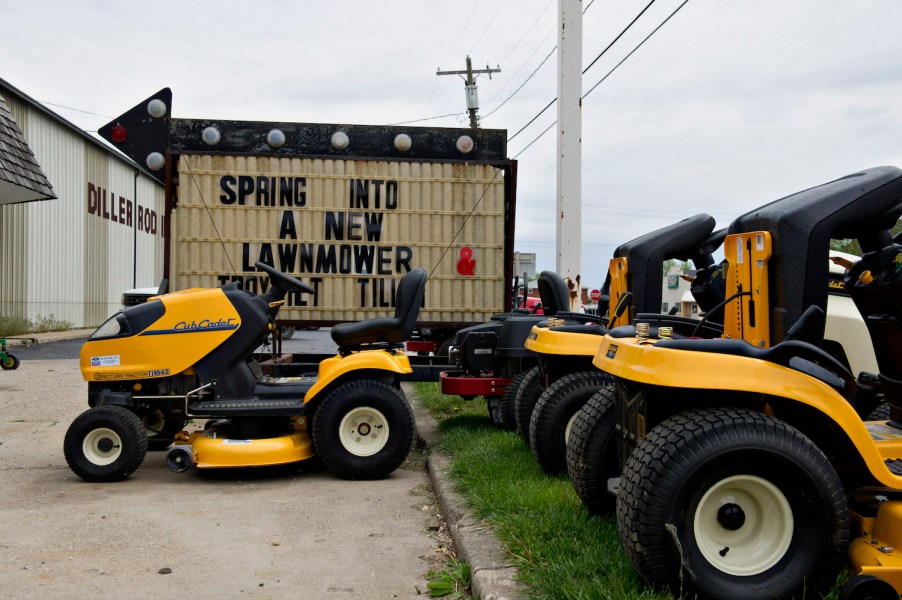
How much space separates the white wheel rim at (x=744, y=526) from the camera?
319 centimetres

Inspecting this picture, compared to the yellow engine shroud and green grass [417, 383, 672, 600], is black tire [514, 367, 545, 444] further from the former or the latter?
the yellow engine shroud

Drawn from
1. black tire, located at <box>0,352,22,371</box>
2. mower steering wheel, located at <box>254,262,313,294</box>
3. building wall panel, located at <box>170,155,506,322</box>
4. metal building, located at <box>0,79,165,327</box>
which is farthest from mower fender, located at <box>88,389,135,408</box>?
metal building, located at <box>0,79,165,327</box>

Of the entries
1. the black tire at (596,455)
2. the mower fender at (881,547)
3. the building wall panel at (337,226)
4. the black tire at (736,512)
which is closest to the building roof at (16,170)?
the building wall panel at (337,226)

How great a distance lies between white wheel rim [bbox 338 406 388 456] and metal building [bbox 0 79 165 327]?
50.9 feet

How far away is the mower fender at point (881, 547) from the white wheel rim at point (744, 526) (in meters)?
0.29

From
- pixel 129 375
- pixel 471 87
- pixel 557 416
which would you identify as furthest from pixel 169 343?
pixel 471 87

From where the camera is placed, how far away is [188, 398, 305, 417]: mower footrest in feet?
20.8

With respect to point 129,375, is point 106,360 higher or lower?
higher

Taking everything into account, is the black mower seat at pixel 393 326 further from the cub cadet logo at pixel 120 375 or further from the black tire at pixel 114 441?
the black tire at pixel 114 441

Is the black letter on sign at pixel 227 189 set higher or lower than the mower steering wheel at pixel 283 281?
higher

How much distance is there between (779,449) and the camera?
3.13m

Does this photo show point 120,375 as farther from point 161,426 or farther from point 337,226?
point 337,226

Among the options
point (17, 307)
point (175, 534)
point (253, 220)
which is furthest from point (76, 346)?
point (175, 534)

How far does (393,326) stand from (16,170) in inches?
548
